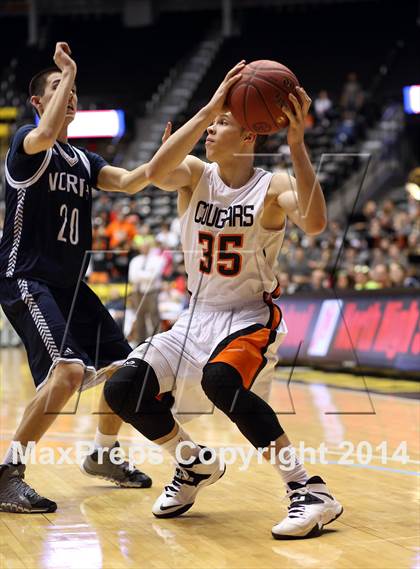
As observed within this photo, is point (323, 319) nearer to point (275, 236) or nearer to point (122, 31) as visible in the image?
point (275, 236)

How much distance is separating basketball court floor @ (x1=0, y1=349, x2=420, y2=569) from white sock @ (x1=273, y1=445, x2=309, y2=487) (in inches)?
10.0

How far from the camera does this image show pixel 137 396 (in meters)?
4.38

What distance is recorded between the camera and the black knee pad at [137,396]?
4371mm

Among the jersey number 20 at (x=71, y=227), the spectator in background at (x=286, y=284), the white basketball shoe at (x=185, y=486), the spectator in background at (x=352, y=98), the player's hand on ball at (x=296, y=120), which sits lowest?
the spectator in background at (x=286, y=284)

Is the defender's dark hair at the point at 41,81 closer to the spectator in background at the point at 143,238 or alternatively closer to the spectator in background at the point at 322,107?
the spectator in background at the point at 143,238

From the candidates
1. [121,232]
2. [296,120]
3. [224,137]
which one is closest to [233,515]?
[224,137]

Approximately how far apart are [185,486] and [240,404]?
26.4 inches

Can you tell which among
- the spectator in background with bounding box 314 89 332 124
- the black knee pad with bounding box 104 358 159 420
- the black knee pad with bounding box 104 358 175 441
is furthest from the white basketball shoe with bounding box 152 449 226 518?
the spectator in background with bounding box 314 89 332 124

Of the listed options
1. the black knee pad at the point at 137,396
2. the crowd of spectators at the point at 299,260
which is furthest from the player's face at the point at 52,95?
the crowd of spectators at the point at 299,260

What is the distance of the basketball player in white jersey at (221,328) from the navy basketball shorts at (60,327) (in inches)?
15.3

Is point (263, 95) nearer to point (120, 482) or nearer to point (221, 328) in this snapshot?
point (221, 328)

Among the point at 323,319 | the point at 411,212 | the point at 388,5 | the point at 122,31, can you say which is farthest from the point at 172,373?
the point at 122,31

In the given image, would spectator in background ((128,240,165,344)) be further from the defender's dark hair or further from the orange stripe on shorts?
the orange stripe on shorts

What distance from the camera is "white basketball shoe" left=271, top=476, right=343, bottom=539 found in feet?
13.3
